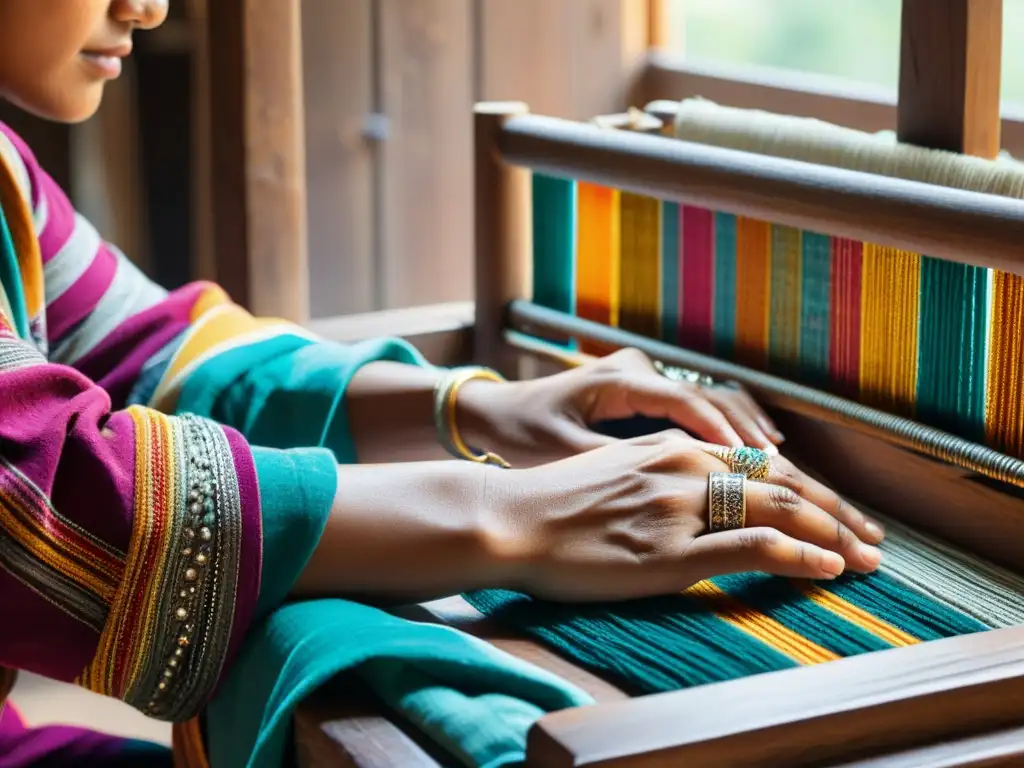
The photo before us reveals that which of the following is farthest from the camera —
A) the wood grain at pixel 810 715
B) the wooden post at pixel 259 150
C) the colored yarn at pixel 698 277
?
the wooden post at pixel 259 150

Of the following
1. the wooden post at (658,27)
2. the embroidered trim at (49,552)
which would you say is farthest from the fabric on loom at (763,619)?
the wooden post at (658,27)

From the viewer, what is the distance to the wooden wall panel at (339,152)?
2191mm

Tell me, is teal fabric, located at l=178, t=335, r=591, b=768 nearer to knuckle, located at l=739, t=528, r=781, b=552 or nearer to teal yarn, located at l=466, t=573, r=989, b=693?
teal yarn, located at l=466, t=573, r=989, b=693

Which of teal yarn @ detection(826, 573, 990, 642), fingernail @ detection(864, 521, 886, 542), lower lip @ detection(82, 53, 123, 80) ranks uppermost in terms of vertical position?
lower lip @ detection(82, 53, 123, 80)

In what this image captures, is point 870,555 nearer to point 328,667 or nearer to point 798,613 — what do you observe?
point 798,613

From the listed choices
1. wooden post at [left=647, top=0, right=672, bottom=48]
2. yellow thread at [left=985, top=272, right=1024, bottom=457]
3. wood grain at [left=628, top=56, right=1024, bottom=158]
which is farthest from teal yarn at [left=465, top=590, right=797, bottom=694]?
wooden post at [left=647, top=0, right=672, bottom=48]

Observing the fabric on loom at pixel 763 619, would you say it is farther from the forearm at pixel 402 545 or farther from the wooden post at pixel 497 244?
the wooden post at pixel 497 244

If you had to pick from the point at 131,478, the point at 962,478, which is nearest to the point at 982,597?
the point at 962,478

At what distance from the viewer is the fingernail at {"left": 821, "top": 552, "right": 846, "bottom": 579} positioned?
0.82m

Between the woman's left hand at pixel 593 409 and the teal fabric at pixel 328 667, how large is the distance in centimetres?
24

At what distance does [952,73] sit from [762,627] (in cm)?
43

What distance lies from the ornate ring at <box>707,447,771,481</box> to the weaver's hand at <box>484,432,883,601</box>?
0.03 m

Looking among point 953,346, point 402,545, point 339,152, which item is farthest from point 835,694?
point 339,152

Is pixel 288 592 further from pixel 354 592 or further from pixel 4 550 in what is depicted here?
pixel 4 550
